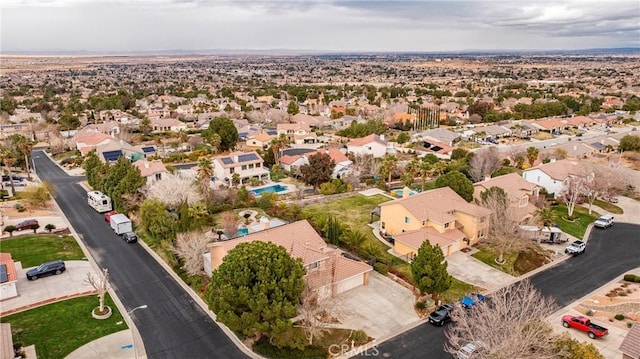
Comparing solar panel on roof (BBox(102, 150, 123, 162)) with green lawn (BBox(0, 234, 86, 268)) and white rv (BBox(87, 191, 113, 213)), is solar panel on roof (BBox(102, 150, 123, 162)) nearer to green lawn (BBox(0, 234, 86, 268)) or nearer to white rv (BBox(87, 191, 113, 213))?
white rv (BBox(87, 191, 113, 213))

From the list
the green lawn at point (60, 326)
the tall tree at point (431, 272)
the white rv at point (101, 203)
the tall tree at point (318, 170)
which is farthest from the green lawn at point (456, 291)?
the white rv at point (101, 203)

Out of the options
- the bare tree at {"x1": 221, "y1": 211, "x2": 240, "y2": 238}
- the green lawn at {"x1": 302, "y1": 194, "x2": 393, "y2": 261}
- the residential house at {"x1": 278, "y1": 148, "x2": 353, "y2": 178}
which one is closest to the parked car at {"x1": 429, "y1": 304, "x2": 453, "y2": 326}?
the green lawn at {"x1": 302, "y1": 194, "x2": 393, "y2": 261}

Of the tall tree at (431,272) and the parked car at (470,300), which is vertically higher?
the tall tree at (431,272)

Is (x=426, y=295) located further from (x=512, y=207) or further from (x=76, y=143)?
(x=76, y=143)

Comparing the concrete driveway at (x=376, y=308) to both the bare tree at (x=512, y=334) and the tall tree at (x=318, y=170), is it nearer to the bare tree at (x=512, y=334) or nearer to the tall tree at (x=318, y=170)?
the bare tree at (x=512, y=334)

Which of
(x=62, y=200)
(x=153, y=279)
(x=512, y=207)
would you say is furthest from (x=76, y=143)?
(x=512, y=207)
